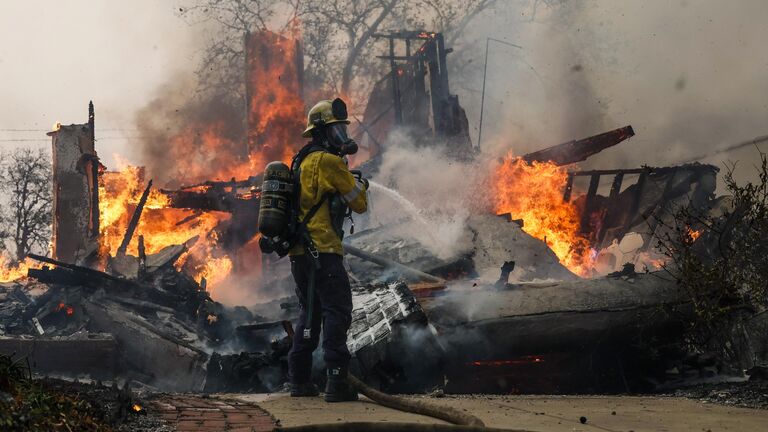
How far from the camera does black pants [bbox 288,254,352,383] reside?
509 cm

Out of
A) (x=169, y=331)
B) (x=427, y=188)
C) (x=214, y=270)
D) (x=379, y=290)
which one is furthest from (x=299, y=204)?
(x=214, y=270)

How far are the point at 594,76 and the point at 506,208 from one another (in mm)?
14874

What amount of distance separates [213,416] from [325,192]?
1.90 metres

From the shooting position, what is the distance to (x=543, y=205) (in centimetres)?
1647

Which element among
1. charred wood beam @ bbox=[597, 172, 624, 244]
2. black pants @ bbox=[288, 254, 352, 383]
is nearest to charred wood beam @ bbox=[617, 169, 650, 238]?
charred wood beam @ bbox=[597, 172, 624, 244]

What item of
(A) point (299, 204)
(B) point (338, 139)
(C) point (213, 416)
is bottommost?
(C) point (213, 416)

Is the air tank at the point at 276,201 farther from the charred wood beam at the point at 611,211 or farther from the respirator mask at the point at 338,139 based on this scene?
the charred wood beam at the point at 611,211

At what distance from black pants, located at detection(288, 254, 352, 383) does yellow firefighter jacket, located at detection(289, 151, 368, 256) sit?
0.11 m

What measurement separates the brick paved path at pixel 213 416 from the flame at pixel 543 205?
1195 centimetres

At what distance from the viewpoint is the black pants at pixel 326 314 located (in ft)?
16.7

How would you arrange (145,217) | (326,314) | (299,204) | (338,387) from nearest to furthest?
1. (338,387)
2. (326,314)
3. (299,204)
4. (145,217)

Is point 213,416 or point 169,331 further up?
point 169,331

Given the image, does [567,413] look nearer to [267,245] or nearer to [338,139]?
[267,245]

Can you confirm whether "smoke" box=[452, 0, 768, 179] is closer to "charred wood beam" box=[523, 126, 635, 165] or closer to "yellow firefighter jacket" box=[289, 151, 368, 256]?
"charred wood beam" box=[523, 126, 635, 165]
